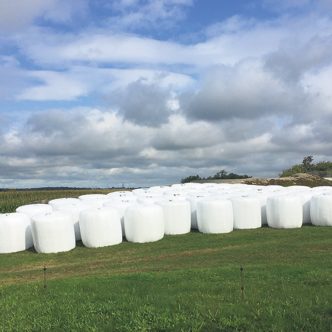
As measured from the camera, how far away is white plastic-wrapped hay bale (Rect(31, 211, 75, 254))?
19250 millimetres

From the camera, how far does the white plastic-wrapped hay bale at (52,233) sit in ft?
63.2

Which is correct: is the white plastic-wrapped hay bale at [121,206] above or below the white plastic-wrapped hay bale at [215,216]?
above

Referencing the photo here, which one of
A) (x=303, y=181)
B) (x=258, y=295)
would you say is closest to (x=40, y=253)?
(x=258, y=295)

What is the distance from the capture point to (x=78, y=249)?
1978 centimetres

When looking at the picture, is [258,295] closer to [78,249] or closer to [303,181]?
[78,249]

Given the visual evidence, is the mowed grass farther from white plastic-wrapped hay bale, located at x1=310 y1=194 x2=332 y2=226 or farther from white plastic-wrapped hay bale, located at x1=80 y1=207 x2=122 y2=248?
white plastic-wrapped hay bale, located at x1=310 y1=194 x2=332 y2=226

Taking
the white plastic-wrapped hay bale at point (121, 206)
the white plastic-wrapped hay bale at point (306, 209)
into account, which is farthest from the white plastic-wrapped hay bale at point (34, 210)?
the white plastic-wrapped hay bale at point (306, 209)

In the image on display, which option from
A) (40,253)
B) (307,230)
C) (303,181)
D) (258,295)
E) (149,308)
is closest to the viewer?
(149,308)

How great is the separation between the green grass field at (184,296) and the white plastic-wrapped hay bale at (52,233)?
323 centimetres

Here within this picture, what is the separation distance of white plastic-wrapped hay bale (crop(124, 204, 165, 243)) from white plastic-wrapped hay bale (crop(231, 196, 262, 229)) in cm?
382

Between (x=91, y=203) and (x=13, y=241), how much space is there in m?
5.39

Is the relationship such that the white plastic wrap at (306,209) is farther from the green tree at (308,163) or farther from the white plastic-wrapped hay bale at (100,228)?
the green tree at (308,163)

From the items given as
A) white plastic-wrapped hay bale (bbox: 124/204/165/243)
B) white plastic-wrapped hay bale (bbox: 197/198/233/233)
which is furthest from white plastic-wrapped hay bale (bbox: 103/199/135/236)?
white plastic-wrapped hay bale (bbox: 197/198/233/233)

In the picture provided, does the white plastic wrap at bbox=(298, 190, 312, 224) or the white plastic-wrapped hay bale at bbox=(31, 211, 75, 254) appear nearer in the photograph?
the white plastic-wrapped hay bale at bbox=(31, 211, 75, 254)
